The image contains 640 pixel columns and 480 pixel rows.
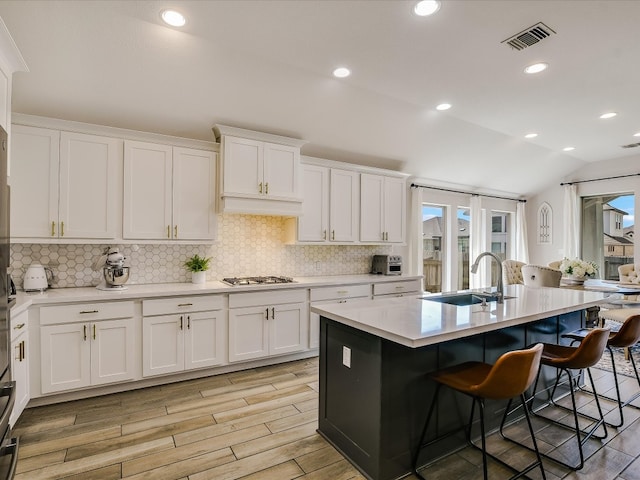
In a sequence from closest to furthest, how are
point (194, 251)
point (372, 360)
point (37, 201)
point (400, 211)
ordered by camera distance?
point (372, 360) → point (37, 201) → point (194, 251) → point (400, 211)

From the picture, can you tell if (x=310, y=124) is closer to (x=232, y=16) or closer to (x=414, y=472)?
(x=232, y=16)

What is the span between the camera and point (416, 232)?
5707 mm

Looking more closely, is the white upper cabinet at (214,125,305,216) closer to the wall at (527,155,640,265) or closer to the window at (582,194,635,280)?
the wall at (527,155,640,265)

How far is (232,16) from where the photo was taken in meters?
2.34

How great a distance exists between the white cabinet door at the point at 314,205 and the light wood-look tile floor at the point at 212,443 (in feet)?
6.17

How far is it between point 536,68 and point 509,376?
2731 mm

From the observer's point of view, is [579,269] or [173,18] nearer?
[173,18]

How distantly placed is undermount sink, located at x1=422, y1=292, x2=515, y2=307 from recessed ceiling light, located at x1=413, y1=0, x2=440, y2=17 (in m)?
2.08

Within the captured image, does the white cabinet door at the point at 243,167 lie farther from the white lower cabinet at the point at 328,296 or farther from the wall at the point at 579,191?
the wall at the point at 579,191

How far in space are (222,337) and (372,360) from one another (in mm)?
1995

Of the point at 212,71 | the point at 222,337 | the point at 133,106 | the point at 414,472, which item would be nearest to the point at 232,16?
the point at 212,71

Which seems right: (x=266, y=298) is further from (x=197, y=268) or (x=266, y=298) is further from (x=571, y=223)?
(x=571, y=223)

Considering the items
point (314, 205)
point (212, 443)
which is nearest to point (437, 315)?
point (212, 443)

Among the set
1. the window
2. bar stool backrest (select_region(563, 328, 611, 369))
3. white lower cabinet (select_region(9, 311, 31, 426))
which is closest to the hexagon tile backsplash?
white lower cabinet (select_region(9, 311, 31, 426))
